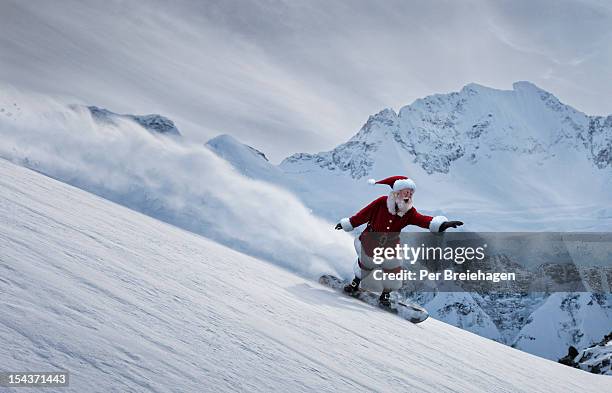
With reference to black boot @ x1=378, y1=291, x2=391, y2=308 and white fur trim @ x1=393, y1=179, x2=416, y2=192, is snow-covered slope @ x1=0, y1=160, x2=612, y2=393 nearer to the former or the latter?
black boot @ x1=378, y1=291, x2=391, y2=308

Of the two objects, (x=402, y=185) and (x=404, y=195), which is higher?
(x=402, y=185)

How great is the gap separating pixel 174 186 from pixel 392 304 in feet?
71.2

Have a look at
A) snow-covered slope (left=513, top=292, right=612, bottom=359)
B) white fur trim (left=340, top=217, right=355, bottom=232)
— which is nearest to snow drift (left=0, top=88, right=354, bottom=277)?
white fur trim (left=340, top=217, right=355, bottom=232)

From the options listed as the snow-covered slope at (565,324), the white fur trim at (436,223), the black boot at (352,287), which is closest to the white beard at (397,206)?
the white fur trim at (436,223)

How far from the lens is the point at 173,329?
180cm

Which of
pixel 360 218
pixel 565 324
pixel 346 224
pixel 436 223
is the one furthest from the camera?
pixel 565 324

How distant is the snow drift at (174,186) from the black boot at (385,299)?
5007 mm

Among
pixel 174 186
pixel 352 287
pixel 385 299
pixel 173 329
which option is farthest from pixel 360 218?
pixel 174 186

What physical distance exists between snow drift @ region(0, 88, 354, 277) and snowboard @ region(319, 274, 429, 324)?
175 inches

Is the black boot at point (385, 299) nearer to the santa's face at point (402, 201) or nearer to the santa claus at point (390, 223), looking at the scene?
the santa claus at point (390, 223)

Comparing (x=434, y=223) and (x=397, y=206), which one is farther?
(x=397, y=206)

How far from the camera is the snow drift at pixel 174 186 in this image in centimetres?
1491

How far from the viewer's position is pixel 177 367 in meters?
1.45

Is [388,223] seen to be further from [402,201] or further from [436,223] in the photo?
[436,223]
